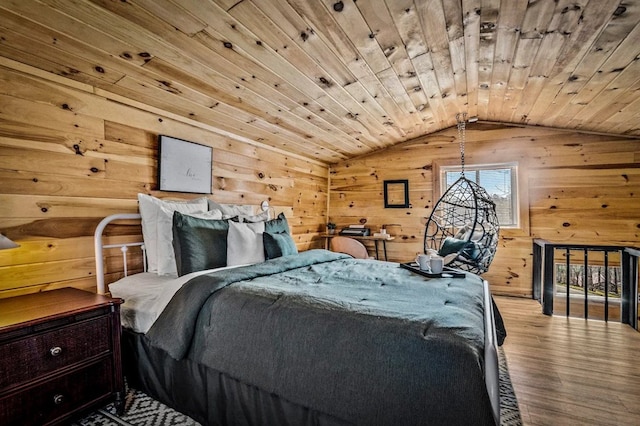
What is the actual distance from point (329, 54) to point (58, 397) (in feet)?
7.88

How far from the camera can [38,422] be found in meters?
1.47

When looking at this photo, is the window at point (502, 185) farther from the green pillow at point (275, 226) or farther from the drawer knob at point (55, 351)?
the drawer knob at point (55, 351)

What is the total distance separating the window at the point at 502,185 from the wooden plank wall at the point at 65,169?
3764mm

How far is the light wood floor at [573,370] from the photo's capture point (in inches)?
71.9

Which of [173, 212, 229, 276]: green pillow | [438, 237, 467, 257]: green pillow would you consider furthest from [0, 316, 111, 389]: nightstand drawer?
[438, 237, 467, 257]: green pillow

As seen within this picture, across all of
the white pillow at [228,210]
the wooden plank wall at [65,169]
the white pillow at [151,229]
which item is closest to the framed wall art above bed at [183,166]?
the wooden plank wall at [65,169]

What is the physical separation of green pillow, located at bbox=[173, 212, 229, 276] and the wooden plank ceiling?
0.99 m

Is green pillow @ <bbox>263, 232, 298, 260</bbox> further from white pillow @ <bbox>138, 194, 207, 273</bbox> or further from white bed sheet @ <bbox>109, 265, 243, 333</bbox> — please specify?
white pillow @ <bbox>138, 194, 207, 273</bbox>

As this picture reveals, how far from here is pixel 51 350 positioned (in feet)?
4.93

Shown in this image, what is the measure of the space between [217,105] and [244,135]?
30.7 inches

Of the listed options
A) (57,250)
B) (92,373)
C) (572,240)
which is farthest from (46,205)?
(572,240)

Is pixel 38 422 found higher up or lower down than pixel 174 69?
lower down

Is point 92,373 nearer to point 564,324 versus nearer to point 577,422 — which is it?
point 577,422

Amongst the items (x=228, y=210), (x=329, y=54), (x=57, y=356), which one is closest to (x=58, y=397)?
(x=57, y=356)
